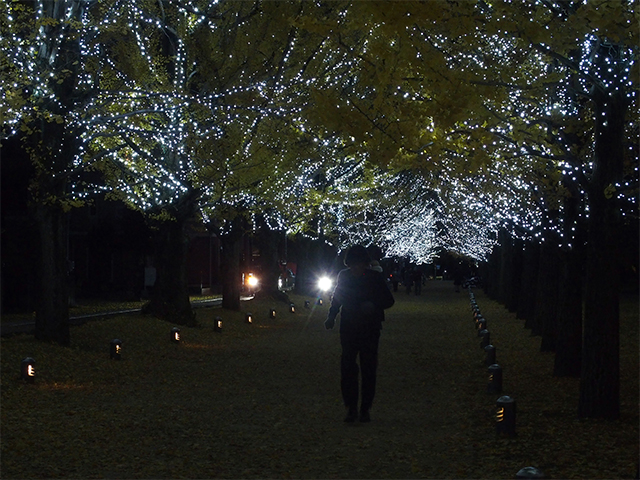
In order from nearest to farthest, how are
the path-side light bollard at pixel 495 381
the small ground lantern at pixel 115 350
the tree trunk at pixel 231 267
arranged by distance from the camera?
the path-side light bollard at pixel 495 381 < the small ground lantern at pixel 115 350 < the tree trunk at pixel 231 267

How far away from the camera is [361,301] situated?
9625 millimetres

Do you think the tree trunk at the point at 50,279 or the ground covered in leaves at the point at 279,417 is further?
the tree trunk at the point at 50,279

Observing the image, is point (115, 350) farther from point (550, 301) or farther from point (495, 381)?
point (550, 301)

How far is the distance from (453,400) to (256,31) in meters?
6.63

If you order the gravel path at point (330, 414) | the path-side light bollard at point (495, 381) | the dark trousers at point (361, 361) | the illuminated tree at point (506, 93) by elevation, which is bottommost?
the gravel path at point (330, 414)

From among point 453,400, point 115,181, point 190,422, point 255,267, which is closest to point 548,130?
point 453,400

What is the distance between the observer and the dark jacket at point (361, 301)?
Answer: 9555 millimetres

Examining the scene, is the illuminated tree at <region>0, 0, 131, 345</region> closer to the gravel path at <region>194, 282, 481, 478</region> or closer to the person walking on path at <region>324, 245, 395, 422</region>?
the gravel path at <region>194, 282, 481, 478</region>

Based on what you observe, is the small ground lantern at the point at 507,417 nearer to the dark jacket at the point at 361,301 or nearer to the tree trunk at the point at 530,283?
the dark jacket at the point at 361,301

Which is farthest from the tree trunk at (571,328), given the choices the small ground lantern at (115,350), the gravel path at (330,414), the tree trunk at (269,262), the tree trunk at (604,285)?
the tree trunk at (269,262)

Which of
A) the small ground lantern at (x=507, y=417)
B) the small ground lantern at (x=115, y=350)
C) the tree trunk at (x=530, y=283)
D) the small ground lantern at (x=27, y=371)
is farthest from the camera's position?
the tree trunk at (x=530, y=283)

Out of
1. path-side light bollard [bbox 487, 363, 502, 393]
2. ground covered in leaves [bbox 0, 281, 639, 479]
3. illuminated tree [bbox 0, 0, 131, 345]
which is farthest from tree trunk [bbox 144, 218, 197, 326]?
path-side light bollard [bbox 487, 363, 502, 393]

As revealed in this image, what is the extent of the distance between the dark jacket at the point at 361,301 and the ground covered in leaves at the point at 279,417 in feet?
3.84

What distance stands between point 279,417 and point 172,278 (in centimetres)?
1431
